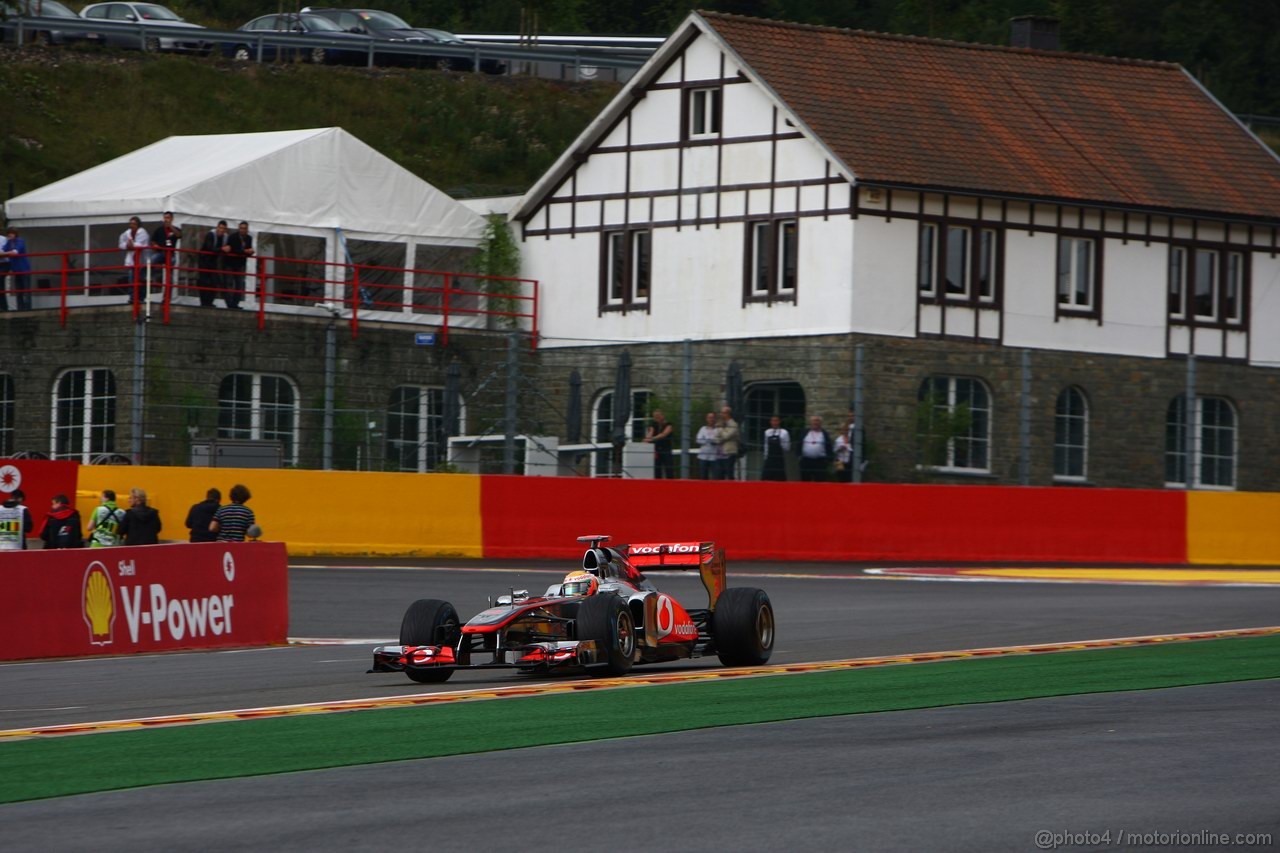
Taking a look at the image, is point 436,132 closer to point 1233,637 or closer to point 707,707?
point 1233,637

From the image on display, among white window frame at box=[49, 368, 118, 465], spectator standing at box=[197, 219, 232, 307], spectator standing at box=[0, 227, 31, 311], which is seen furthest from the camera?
spectator standing at box=[0, 227, 31, 311]

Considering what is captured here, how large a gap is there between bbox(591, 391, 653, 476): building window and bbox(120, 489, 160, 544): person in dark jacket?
9.52 m

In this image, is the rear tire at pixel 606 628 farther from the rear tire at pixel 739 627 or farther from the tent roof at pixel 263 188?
the tent roof at pixel 263 188

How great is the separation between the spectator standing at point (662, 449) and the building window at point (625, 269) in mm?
10342

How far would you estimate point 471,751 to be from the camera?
429 inches

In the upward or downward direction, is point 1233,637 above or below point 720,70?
below

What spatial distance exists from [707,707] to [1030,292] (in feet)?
90.4

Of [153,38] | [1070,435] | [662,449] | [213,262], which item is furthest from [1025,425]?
[153,38]

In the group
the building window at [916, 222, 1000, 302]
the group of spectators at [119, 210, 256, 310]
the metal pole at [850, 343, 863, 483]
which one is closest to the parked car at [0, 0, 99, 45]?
the group of spectators at [119, 210, 256, 310]

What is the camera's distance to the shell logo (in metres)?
18.1

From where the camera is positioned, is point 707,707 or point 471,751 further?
point 707,707

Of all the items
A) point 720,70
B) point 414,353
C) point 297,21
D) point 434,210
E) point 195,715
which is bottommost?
point 195,715

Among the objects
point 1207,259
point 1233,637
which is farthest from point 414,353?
point 1233,637

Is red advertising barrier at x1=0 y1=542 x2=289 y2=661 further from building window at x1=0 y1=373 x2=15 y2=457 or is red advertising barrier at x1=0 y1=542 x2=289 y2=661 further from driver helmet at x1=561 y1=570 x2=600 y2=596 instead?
building window at x1=0 y1=373 x2=15 y2=457
